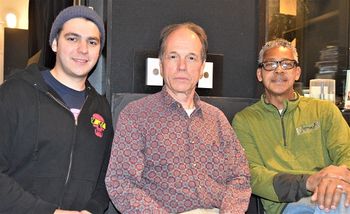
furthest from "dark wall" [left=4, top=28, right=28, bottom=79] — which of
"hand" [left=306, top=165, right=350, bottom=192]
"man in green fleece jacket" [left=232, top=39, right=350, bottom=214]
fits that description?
"hand" [left=306, top=165, right=350, bottom=192]

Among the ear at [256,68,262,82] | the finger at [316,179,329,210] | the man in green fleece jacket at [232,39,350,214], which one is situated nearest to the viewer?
the finger at [316,179,329,210]

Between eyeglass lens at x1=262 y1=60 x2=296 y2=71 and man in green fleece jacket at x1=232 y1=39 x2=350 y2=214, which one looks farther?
eyeglass lens at x1=262 y1=60 x2=296 y2=71

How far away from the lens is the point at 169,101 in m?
1.89

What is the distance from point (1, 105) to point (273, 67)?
1.35m

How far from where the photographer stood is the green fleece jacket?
215cm

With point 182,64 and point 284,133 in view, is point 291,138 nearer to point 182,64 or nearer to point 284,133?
point 284,133

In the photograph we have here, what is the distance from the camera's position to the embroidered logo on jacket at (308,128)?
2216 millimetres

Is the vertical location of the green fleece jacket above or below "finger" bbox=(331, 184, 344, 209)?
above

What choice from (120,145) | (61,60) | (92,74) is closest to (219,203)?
(120,145)

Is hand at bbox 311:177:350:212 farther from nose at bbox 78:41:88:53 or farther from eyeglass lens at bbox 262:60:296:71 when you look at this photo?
nose at bbox 78:41:88:53

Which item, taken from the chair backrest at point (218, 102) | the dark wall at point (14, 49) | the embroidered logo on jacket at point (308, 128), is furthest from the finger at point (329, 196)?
the dark wall at point (14, 49)

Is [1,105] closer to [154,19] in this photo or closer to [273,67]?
[154,19]

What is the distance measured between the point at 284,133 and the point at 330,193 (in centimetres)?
47

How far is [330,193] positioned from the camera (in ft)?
5.96
